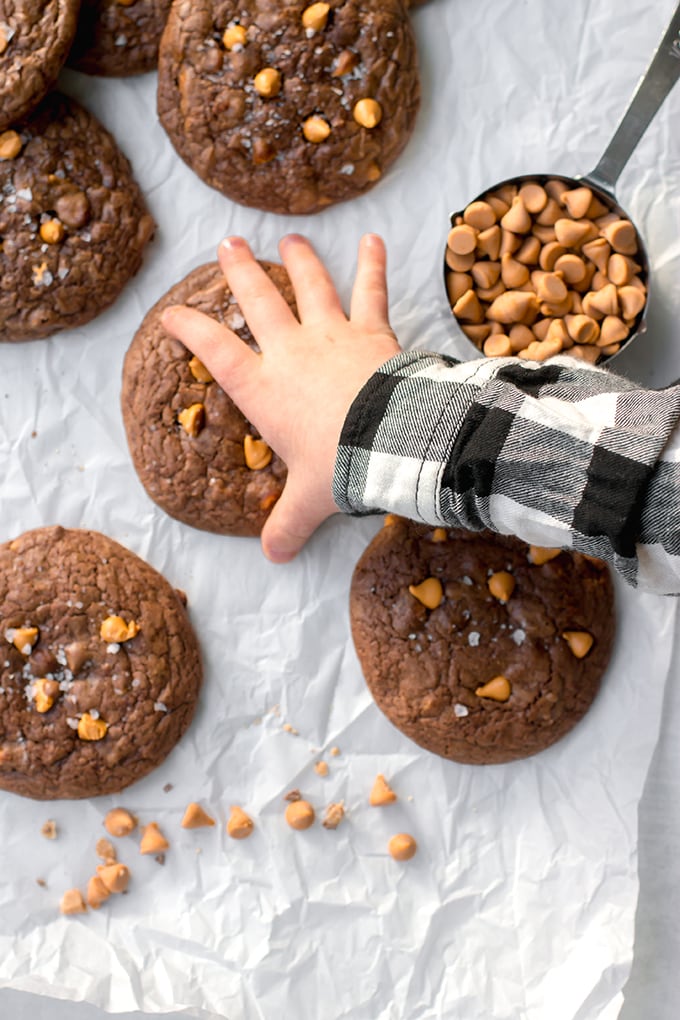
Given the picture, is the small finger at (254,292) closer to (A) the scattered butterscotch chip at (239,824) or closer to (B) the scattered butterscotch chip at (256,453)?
(B) the scattered butterscotch chip at (256,453)

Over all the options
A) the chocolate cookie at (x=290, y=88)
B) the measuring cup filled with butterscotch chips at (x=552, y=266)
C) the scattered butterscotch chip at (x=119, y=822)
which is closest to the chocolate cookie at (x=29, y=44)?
the chocolate cookie at (x=290, y=88)

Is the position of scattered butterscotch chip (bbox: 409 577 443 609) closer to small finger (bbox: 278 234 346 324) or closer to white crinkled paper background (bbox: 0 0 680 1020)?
white crinkled paper background (bbox: 0 0 680 1020)

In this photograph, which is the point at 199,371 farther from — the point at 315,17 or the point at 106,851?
the point at 106,851

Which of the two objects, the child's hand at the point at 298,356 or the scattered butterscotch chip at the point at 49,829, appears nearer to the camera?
the child's hand at the point at 298,356

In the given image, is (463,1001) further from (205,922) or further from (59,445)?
(59,445)

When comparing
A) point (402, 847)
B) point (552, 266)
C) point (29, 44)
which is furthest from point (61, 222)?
point (402, 847)

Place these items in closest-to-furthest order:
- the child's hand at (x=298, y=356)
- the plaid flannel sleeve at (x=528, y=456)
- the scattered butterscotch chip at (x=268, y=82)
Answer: the plaid flannel sleeve at (x=528, y=456) → the child's hand at (x=298, y=356) → the scattered butterscotch chip at (x=268, y=82)

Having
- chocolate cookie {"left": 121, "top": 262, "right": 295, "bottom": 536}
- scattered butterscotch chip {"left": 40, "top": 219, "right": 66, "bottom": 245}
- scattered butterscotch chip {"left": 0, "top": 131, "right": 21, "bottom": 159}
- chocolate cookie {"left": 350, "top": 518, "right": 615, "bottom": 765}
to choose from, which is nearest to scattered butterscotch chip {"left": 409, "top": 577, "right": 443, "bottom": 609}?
chocolate cookie {"left": 350, "top": 518, "right": 615, "bottom": 765}
